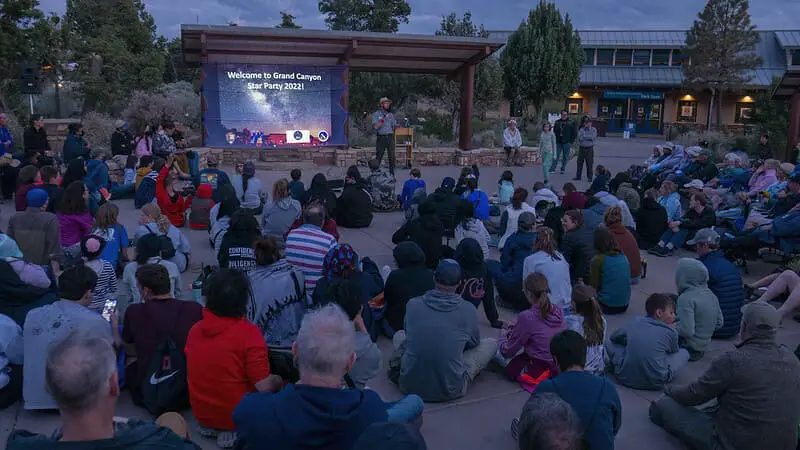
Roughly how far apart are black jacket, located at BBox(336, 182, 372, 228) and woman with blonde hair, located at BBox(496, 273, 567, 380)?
5.89 meters

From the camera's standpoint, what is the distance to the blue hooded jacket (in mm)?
2566

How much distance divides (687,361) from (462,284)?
80.6 inches

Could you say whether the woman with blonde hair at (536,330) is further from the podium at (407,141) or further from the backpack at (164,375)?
the podium at (407,141)

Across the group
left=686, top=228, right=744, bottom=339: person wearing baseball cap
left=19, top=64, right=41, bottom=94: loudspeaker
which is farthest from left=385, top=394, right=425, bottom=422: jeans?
left=19, top=64, right=41, bottom=94: loudspeaker

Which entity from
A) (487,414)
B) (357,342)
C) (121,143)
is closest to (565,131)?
(121,143)

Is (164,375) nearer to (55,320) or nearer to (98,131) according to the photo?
(55,320)

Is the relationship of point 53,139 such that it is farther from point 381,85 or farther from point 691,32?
point 691,32

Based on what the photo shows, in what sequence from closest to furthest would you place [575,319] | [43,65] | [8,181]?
[575,319] → [8,181] → [43,65]

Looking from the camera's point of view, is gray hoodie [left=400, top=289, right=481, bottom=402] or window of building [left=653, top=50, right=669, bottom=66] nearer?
gray hoodie [left=400, top=289, right=481, bottom=402]

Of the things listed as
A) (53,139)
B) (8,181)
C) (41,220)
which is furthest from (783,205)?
(53,139)

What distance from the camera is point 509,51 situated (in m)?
29.5

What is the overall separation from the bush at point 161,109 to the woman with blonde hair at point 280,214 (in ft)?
36.2

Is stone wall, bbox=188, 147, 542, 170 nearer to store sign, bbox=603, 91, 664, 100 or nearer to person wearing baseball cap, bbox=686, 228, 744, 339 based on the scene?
person wearing baseball cap, bbox=686, 228, 744, 339

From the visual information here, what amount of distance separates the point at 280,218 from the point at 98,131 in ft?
40.7
